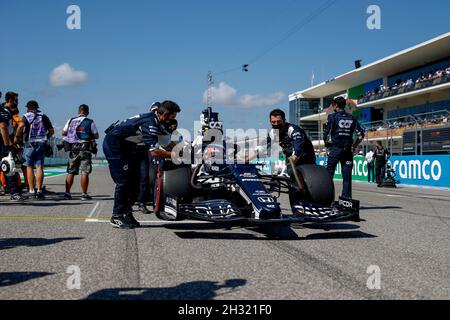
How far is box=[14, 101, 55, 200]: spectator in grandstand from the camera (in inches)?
376

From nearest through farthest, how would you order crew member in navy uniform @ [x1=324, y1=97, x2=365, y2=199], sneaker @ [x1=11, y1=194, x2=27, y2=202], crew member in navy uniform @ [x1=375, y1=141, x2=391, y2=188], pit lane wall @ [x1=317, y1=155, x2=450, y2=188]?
crew member in navy uniform @ [x1=324, y1=97, x2=365, y2=199] → sneaker @ [x1=11, y1=194, x2=27, y2=202] → pit lane wall @ [x1=317, y1=155, x2=450, y2=188] → crew member in navy uniform @ [x1=375, y1=141, x2=391, y2=188]

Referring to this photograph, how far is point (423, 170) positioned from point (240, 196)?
12.9 m

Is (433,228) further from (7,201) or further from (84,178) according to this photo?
(7,201)

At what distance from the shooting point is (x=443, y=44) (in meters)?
36.6

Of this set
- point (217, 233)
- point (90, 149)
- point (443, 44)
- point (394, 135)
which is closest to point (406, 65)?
point (443, 44)

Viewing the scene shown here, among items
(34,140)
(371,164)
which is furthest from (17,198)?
(371,164)

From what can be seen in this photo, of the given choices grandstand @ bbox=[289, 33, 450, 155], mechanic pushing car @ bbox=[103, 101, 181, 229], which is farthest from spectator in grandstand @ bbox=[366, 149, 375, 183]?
mechanic pushing car @ bbox=[103, 101, 181, 229]

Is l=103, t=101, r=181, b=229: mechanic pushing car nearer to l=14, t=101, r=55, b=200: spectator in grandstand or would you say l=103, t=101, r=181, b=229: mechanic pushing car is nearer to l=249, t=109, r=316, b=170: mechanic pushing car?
l=249, t=109, r=316, b=170: mechanic pushing car

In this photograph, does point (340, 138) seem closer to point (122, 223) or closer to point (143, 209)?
point (143, 209)

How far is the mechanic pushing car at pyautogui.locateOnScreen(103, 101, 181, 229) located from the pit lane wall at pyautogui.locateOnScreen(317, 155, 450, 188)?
12.3 metres

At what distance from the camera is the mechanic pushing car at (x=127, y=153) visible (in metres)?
5.89

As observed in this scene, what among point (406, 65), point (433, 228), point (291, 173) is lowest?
point (433, 228)
